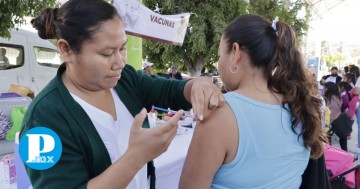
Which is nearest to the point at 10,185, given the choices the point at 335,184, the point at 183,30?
the point at 335,184

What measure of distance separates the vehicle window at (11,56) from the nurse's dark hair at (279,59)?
23.9ft

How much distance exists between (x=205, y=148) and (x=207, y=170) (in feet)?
0.24

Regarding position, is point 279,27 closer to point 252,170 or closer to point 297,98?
point 297,98

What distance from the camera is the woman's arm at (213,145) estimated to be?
38.5 inches

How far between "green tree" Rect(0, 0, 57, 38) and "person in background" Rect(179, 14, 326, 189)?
3580mm

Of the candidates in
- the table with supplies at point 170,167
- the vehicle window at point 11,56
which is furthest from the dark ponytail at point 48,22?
the vehicle window at point 11,56

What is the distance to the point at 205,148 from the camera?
1001mm

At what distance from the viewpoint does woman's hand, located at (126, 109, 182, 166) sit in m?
0.70

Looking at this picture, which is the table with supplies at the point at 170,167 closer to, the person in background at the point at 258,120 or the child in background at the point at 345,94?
the person in background at the point at 258,120

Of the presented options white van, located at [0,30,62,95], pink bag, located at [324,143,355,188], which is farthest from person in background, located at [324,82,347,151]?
white van, located at [0,30,62,95]

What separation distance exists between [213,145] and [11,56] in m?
7.49

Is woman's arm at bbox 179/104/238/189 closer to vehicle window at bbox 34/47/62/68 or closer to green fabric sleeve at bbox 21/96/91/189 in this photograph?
green fabric sleeve at bbox 21/96/91/189

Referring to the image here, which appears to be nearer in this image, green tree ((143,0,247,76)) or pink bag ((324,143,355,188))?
pink bag ((324,143,355,188))

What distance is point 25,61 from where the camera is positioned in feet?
24.2
